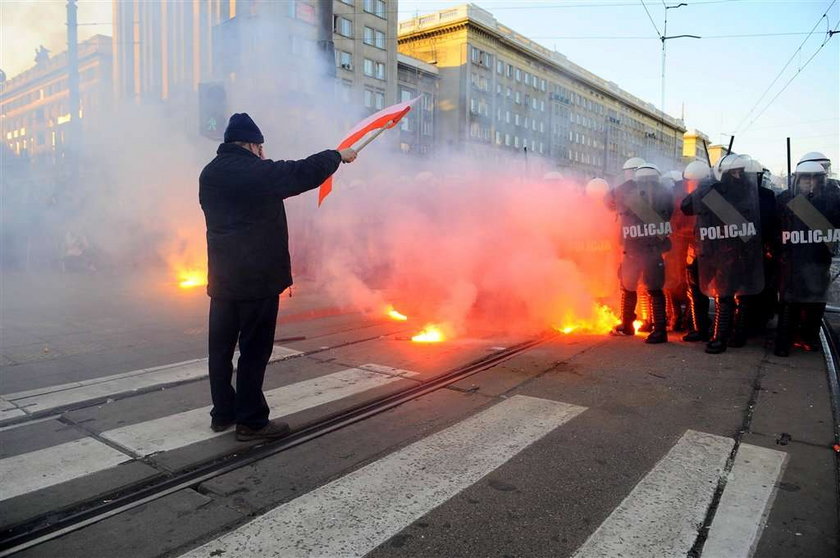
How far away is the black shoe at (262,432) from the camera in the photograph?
10.4 ft

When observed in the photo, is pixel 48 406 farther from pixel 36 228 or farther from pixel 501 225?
pixel 36 228

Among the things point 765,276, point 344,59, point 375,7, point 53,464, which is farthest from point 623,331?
point 344,59

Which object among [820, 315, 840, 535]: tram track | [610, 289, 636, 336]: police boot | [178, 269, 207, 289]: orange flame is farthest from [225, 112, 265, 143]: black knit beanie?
[178, 269, 207, 289]: orange flame

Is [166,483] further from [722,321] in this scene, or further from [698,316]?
[698,316]

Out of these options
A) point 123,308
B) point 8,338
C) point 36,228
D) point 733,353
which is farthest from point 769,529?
point 36,228

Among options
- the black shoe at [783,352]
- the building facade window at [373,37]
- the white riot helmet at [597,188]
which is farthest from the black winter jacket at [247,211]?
the building facade window at [373,37]

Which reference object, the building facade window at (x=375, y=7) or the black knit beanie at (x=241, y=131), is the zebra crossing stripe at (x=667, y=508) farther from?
the building facade window at (x=375, y=7)

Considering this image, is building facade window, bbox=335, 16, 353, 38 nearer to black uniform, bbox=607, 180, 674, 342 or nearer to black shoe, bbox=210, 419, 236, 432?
black uniform, bbox=607, 180, 674, 342

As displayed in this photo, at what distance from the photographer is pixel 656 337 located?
18.9ft

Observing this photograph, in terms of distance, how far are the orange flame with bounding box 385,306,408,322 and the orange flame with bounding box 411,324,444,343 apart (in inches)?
31.9

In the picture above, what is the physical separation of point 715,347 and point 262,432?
442cm

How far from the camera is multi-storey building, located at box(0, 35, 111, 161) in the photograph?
49.1 feet

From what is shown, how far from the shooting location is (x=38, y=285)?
10672 mm

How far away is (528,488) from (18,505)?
2.31 metres
